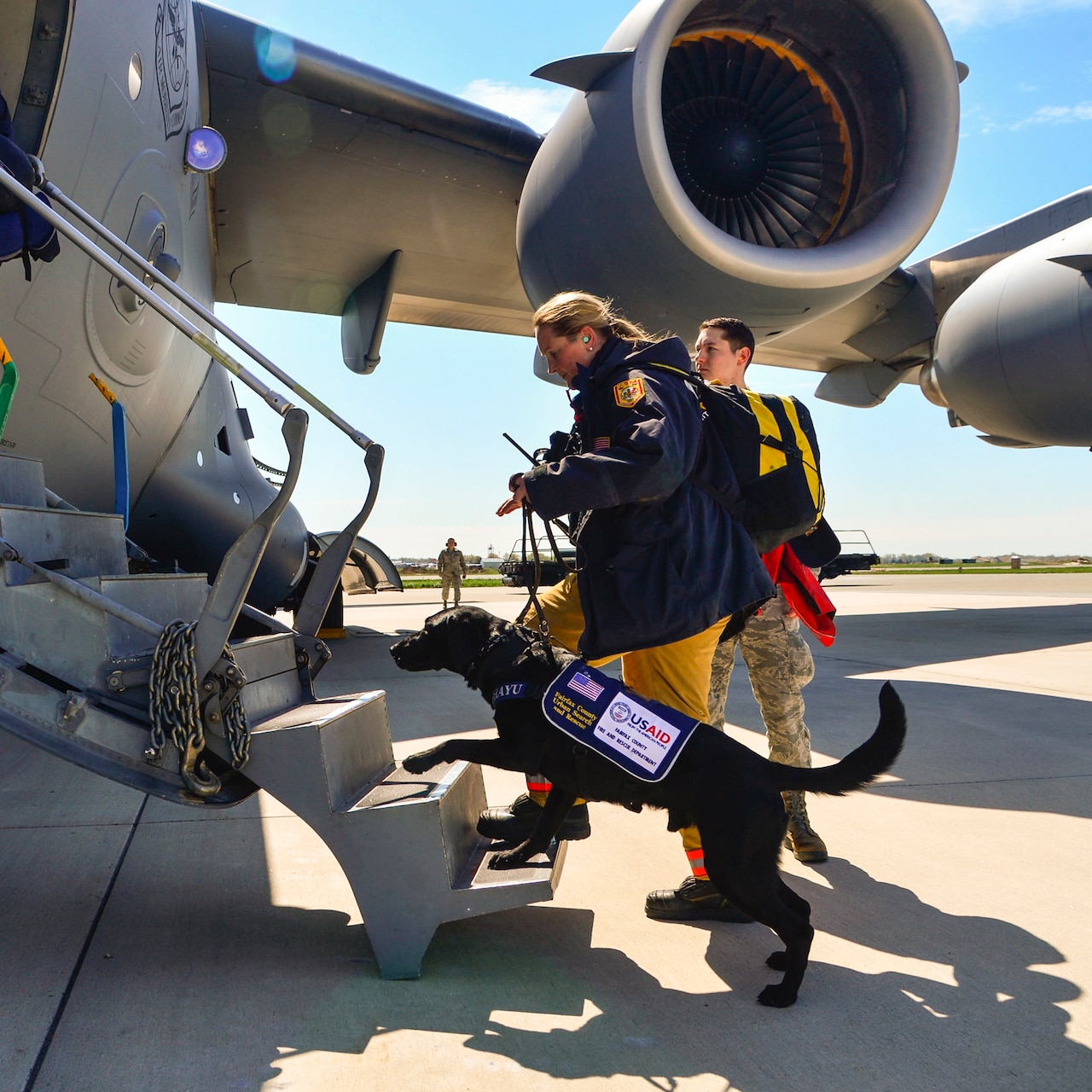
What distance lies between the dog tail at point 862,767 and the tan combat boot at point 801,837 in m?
0.74

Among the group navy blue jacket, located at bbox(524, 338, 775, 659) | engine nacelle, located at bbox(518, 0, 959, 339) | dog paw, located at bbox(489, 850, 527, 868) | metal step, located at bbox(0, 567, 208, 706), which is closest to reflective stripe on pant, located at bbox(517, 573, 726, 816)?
navy blue jacket, located at bbox(524, 338, 775, 659)

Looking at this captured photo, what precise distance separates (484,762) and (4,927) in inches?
47.6

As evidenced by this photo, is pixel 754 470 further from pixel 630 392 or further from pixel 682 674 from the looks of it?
pixel 682 674

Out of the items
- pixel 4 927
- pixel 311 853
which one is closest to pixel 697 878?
pixel 311 853

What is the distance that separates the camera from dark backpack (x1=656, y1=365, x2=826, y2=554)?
2295 millimetres

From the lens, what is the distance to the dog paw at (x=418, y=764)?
7.59ft

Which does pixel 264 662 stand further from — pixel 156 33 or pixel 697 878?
pixel 156 33

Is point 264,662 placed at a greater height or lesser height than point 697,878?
greater

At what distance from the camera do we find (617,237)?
4625 mm

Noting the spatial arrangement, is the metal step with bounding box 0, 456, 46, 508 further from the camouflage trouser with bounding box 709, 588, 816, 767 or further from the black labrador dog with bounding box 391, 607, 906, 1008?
the camouflage trouser with bounding box 709, 588, 816, 767

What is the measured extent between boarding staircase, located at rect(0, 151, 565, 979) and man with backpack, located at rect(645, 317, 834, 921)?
104 cm

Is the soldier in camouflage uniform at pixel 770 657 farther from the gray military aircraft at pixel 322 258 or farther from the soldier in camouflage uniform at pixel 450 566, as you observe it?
the soldier in camouflage uniform at pixel 450 566

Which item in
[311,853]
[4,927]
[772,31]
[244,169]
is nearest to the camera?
[4,927]

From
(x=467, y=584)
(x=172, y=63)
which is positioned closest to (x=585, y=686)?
(x=172, y=63)
